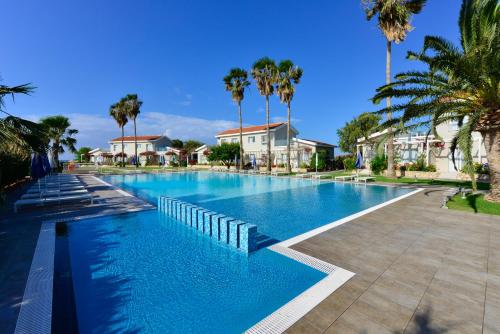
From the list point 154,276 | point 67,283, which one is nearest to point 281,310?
point 154,276

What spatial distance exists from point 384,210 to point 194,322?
30.9 feet

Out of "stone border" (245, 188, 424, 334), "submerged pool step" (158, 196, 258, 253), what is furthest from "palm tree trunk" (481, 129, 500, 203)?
"submerged pool step" (158, 196, 258, 253)

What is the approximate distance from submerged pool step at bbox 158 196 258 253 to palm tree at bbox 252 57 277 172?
2181 centimetres

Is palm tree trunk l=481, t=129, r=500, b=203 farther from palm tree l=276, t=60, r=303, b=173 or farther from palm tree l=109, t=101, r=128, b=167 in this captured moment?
palm tree l=109, t=101, r=128, b=167

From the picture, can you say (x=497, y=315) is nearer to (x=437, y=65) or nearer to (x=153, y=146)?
(x=437, y=65)

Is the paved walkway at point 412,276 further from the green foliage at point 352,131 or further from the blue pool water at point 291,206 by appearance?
the green foliage at point 352,131

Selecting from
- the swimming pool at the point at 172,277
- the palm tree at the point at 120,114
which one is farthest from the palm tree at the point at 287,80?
the palm tree at the point at 120,114

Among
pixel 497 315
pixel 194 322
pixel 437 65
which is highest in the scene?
pixel 437 65

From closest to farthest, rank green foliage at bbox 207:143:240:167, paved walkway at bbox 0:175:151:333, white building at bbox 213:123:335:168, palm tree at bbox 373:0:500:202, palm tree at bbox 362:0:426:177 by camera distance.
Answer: paved walkway at bbox 0:175:151:333, palm tree at bbox 373:0:500:202, palm tree at bbox 362:0:426:177, white building at bbox 213:123:335:168, green foliage at bbox 207:143:240:167

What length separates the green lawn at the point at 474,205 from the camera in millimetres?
9789

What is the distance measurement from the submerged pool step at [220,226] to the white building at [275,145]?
25997 millimetres

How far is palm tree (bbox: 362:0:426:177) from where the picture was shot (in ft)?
64.1

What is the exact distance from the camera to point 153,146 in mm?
57781

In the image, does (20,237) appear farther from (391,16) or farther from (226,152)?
(226,152)
